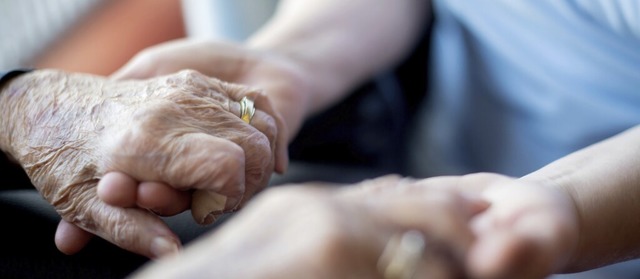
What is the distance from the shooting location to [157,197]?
649mm

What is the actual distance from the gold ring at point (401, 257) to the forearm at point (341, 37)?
53 cm

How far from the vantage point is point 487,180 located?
60 centimetres

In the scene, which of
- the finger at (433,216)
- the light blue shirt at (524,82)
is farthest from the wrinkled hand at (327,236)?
the light blue shirt at (524,82)

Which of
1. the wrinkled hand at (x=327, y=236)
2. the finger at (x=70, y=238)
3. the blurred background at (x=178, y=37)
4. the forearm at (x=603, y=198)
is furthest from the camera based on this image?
the blurred background at (x=178, y=37)

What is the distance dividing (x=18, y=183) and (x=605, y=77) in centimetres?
70

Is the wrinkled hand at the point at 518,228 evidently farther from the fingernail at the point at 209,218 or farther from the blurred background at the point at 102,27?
the blurred background at the point at 102,27

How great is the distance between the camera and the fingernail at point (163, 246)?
0.64 m

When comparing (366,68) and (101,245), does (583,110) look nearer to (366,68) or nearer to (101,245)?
(366,68)

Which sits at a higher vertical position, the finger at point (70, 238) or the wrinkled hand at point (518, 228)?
the wrinkled hand at point (518, 228)

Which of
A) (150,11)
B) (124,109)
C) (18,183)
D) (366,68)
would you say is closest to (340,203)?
(124,109)

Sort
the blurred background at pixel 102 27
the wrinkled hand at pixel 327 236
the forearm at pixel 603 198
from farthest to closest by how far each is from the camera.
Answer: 1. the blurred background at pixel 102 27
2. the forearm at pixel 603 198
3. the wrinkled hand at pixel 327 236

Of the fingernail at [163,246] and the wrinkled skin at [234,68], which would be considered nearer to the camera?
the fingernail at [163,246]

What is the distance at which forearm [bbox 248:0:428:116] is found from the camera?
102 cm

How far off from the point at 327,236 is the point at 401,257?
0.05m
